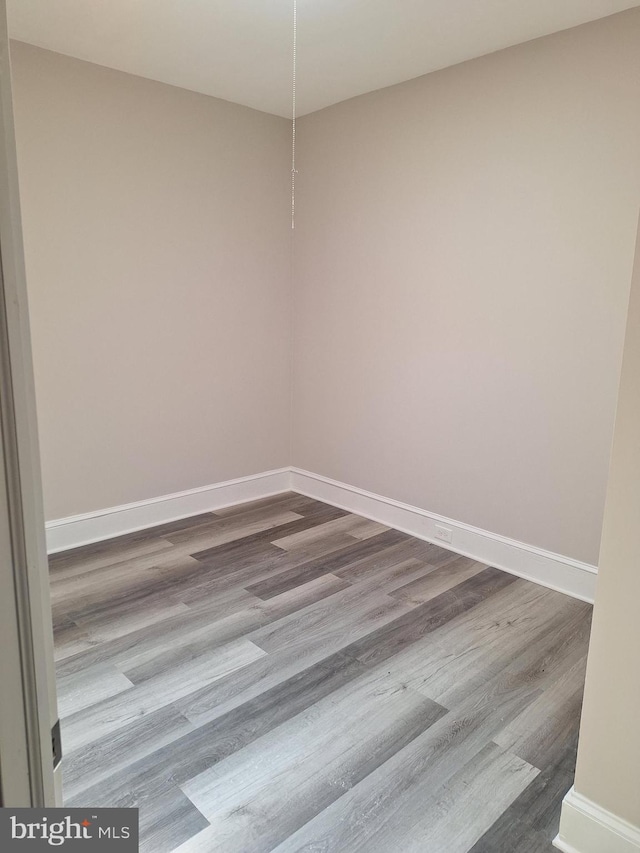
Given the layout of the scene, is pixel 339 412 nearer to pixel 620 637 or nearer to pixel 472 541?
pixel 472 541

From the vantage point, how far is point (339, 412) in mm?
4020

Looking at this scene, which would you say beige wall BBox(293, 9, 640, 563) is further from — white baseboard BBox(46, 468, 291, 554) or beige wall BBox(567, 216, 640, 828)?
beige wall BBox(567, 216, 640, 828)

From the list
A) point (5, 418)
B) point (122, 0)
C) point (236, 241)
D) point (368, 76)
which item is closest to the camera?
point (5, 418)

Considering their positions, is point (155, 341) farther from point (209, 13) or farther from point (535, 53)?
point (535, 53)

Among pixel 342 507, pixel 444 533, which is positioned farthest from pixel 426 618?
pixel 342 507

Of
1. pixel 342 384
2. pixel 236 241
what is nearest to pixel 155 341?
pixel 236 241

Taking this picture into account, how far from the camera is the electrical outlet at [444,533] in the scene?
344cm

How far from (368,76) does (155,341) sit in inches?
75.6

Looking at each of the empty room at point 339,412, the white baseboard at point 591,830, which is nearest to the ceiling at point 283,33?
the empty room at point 339,412

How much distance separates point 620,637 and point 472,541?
1.96m

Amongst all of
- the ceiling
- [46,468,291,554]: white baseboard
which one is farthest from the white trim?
the ceiling

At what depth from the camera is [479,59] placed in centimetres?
292

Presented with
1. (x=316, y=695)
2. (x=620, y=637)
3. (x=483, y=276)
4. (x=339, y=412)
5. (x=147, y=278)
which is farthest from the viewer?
(x=339, y=412)

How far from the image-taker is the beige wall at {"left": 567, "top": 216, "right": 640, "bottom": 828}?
1324mm
